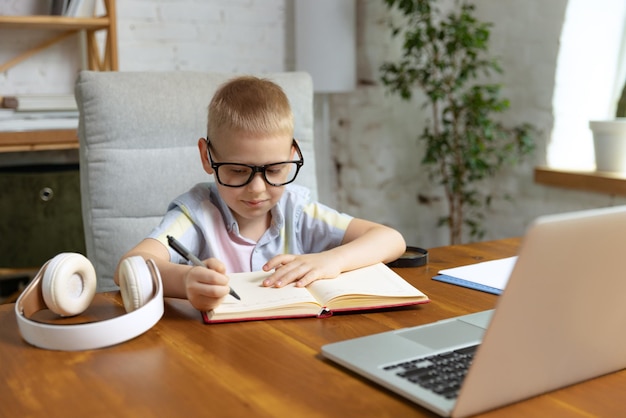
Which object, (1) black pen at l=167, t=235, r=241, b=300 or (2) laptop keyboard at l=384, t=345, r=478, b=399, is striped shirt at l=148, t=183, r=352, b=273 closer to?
(1) black pen at l=167, t=235, r=241, b=300

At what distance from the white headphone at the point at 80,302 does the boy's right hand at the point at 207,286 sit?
0.05 meters

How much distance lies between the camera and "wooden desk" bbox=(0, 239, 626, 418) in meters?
0.74

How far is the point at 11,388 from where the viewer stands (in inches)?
31.7

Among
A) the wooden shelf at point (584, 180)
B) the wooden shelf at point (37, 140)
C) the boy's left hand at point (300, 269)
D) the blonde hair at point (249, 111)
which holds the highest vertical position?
the blonde hair at point (249, 111)

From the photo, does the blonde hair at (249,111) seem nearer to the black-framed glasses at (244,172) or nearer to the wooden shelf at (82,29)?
the black-framed glasses at (244,172)

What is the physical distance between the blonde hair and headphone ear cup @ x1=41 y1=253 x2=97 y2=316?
1.24 feet

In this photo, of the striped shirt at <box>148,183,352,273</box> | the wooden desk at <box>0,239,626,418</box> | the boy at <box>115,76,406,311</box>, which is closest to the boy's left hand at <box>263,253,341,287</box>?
the boy at <box>115,76,406,311</box>

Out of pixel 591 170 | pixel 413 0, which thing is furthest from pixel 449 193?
pixel 413 0

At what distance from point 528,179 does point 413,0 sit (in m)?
0.90

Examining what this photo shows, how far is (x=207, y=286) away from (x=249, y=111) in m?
0.40

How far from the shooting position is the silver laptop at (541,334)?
26.4 inches

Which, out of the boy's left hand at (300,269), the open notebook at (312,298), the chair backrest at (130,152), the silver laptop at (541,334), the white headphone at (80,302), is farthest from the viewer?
the chair backrest at (130,152)

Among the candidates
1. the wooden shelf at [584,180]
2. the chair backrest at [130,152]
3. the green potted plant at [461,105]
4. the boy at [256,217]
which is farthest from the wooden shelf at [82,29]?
the wooden shelf at [584,180]

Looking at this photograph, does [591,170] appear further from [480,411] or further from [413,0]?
[480,411]
